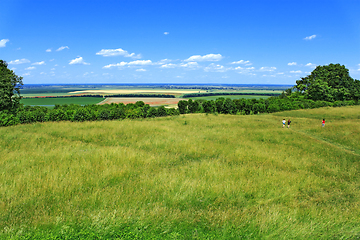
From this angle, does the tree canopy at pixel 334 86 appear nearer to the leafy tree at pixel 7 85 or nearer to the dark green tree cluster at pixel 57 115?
the dark green tree cluster at pixel 57 115

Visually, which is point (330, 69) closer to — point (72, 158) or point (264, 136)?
point (264, 136)

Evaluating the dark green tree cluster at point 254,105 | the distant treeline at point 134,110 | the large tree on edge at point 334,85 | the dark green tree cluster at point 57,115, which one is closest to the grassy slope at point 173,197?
the dark green tree cluster at point 57,115

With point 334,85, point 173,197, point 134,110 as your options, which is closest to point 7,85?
point 134,110

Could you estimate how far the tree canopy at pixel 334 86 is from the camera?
214 ft

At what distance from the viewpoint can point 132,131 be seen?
19.5m

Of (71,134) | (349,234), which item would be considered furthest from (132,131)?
(349,234)

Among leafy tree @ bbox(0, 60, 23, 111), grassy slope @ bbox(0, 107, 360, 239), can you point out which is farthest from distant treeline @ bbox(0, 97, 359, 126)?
grassy slope @ bbox(0, 107, 360, 239)

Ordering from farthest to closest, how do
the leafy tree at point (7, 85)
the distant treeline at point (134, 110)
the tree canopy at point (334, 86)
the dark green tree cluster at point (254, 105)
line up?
1. the tree canopy at point (334, 86)
2. the dark green tree cluster at point (254, 105)
3. the distant treeline at point (134, 110)
4. the leafy tree at point (7, 85)

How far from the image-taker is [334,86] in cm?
6844

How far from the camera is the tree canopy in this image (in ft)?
214

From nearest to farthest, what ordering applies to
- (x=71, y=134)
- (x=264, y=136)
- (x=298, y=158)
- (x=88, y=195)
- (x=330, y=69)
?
1. (x=88, y=195)
2. (x=298, y=158)
3. (x=71, y=134)
4. (x=264, y=136)
5. (x=330, y=69)

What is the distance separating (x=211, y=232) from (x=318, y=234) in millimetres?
2800

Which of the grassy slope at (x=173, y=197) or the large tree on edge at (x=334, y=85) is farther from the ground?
the large tree on edge at (x=334, y=85)

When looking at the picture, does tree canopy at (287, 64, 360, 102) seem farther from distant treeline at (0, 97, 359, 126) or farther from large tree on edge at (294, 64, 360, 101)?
distant treeline at (0, 97, 359, 126)
